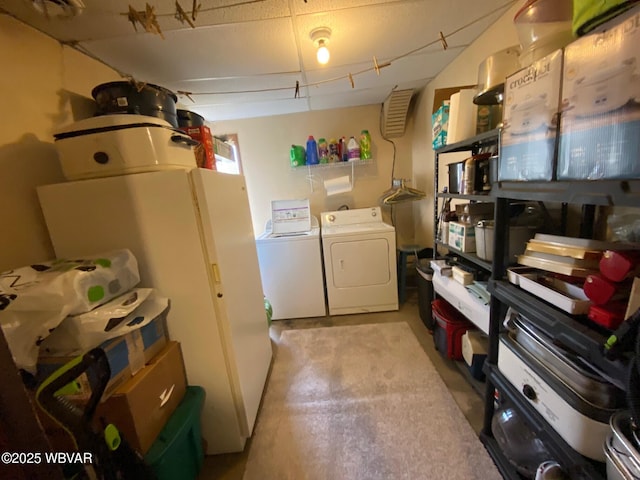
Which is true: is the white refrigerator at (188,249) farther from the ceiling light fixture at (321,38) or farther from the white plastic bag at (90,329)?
the ceiling light fixture at (321,38)

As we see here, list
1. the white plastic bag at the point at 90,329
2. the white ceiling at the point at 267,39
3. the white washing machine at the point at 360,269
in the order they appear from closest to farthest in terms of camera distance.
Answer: the white plastic bag at the point at 90,329, the white ceiling at the point at 267,39, the white washing machine at the point at 360,269

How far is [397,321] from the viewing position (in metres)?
2.44

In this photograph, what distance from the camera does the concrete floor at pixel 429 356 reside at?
1.27 metres

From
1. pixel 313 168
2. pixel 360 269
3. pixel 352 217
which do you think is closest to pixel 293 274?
pixel 360 269

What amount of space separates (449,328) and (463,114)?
134 cm

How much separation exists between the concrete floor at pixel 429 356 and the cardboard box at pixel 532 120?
134 cm

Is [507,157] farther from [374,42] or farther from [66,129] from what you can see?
[66,129]

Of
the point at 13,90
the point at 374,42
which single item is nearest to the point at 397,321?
the point at 374,42

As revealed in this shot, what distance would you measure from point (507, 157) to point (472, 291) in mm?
791

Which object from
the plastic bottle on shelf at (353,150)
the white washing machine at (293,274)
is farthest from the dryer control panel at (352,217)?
the plastic bottle on shelf at (353,150)

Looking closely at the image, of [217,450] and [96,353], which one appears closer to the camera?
[96,353]

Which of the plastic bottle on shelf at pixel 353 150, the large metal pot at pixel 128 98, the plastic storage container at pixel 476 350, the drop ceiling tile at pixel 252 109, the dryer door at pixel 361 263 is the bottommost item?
the plastic storage container at pixel 476 350

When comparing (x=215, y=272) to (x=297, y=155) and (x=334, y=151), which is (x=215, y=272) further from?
(x=334, y=151)

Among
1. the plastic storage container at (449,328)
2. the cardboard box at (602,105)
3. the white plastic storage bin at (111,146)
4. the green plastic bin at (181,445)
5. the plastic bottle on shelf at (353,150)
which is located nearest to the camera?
the cardboard box at (602,105)
